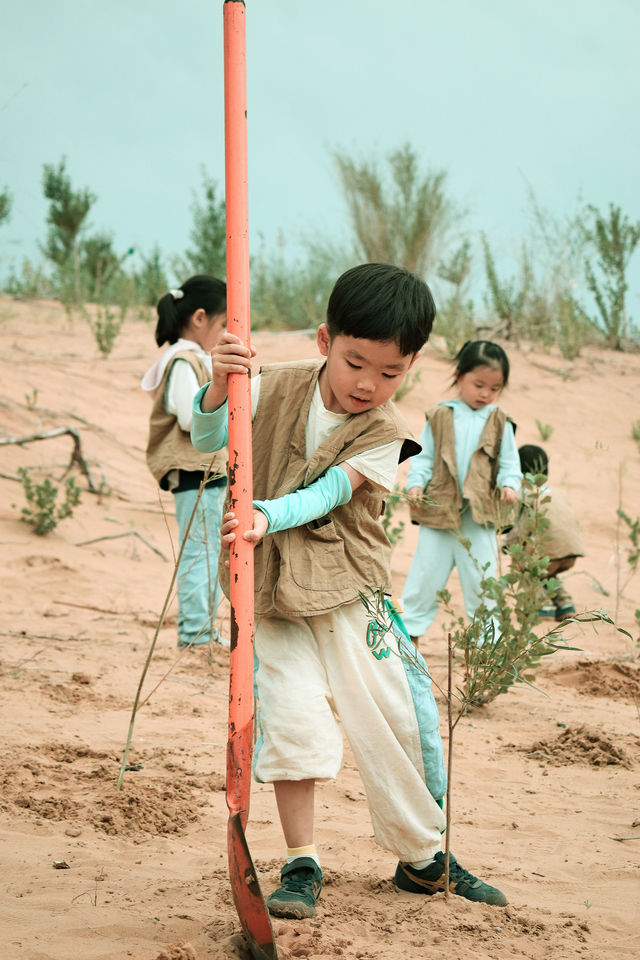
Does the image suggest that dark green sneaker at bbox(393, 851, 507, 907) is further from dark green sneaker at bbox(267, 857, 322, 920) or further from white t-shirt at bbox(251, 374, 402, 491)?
white t-shirt at bbox(251, 374, 402, 491)

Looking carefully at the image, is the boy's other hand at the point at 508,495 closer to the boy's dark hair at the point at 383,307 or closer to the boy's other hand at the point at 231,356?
the boy's dark hair at the point at 383,307

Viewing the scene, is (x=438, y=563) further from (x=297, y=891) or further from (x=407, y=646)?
(x=297, y=891)

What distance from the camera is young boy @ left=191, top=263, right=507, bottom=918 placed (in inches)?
83.9

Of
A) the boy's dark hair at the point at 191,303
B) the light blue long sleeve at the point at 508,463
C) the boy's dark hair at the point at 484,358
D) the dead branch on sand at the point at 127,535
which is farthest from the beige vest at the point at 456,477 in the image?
the dead branch on sand at the point at 127,535

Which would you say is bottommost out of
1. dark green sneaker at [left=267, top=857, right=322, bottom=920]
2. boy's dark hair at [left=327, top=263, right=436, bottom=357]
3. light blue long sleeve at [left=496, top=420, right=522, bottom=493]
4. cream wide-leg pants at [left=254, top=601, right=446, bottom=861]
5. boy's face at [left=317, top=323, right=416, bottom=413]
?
dark green sneaker at [left=267, top=857, right=322, bottom=920]

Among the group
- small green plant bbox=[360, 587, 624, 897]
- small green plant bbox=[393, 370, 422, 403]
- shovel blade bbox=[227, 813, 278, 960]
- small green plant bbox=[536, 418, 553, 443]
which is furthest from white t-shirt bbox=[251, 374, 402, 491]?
small green plant bbox=[536, 418, 553, 443]

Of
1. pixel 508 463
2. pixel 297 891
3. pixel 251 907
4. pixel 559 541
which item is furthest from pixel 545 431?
pixel 251 907

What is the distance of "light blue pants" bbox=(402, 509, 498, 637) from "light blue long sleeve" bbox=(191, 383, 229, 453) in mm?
2645

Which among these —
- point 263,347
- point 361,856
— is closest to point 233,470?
point 361,856

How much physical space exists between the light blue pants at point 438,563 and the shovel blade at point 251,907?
9.72 feet

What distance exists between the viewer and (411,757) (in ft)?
7.32

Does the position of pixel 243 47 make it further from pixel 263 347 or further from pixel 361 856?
pixel 263 347

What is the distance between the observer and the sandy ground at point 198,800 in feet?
6.53

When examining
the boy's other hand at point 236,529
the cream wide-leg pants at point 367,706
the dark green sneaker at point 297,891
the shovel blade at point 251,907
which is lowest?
the dark green sneaker at point 297,891
